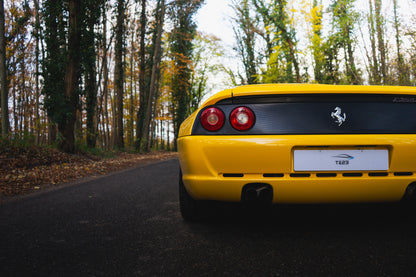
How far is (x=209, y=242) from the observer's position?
204 cm

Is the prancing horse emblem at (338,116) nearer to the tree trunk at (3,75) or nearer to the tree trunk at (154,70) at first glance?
the tree trunk at (3,75)

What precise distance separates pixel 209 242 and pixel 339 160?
1.04 m

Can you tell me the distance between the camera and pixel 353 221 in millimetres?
2430

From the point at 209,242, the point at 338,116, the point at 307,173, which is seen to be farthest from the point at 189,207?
the point at 338,116

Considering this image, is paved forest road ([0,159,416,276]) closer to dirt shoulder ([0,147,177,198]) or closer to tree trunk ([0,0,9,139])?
dirt shoulder ([0,147,177,198])

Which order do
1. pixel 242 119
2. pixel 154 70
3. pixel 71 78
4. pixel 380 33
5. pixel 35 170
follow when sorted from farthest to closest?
pixel 154 70 → pixel 380 33 → pixel 71 78 → pixel 35 170 → pixel 242 119

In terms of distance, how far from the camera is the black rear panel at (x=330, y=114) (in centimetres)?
191

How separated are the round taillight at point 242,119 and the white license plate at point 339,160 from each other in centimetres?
36

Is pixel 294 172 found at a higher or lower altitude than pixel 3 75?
lower

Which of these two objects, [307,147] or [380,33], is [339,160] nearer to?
[307,147]

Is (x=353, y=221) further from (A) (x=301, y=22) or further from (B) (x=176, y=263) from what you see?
(A) (x=301, y=22)

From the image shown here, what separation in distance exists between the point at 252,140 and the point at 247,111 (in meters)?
0.22

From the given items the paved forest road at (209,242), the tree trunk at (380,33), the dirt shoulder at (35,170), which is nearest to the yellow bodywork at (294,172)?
the paved forest road at (209,242)

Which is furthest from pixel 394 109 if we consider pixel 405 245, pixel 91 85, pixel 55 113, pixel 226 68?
pixel 226 68
